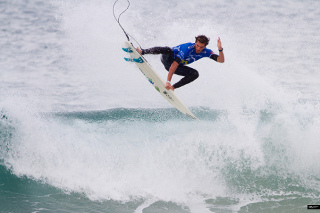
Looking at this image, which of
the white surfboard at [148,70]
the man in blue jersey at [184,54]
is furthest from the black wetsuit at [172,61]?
the white surfboard at [148,70]

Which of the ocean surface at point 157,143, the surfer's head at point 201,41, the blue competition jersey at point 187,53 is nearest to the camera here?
the surfer's head at point 201,41

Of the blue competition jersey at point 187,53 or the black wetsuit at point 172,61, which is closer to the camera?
the blue competition jersey at point 187,53

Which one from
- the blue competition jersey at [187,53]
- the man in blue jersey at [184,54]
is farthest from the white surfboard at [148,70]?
the blue competition jersey at [187,53]

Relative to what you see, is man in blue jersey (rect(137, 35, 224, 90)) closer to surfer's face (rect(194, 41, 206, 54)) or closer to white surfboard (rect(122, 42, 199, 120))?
surfer's face (rect(194, 41, 206, 54))

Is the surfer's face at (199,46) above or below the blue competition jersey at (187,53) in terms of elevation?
above

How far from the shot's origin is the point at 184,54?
6.34m

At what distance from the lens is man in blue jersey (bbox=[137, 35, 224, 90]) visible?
20.4 ft

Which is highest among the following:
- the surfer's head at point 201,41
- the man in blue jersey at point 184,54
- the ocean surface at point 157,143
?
the surfer's head at point 201,41

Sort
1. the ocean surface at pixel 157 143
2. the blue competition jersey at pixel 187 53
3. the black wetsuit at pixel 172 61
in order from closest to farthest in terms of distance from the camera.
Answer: the blue competition jersey at pixel 187 53 → the black wetsuit at pixel 172 61 → the ocean surface at pixel 157 143

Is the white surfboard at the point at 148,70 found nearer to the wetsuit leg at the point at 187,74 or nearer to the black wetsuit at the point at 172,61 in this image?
the black wetsuit at the point at 172,61

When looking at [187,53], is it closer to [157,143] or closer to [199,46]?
[199,46]

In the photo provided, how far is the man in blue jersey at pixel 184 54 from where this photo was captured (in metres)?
6.21

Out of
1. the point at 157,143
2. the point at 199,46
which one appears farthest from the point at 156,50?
the point at 157,143

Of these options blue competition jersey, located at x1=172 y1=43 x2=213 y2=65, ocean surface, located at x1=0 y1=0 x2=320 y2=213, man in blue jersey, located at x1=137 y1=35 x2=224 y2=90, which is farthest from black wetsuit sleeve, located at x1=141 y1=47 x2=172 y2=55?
ocean surface, located at x1=0 y1=0 x2=320 y2=213
